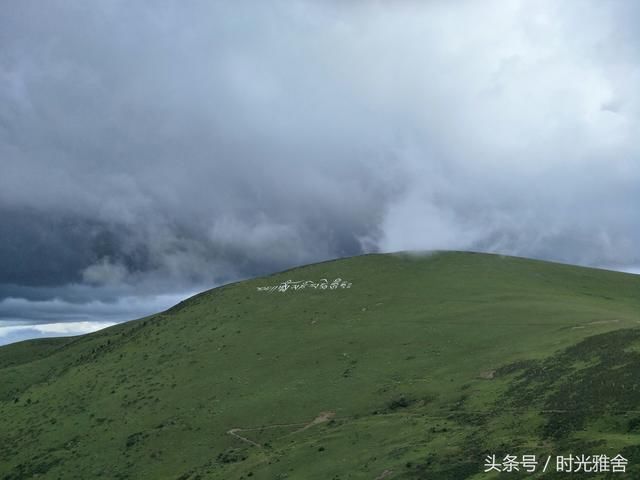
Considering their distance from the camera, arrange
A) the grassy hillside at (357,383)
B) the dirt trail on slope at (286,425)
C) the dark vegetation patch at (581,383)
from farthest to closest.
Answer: the dirt trail on slope at (286,425) → the grassy hillside at (357,383) → the dark vegetation patch at (581,383)

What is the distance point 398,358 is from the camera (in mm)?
86500

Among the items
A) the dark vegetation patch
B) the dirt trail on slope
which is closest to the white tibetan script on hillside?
the dirt trail on slope

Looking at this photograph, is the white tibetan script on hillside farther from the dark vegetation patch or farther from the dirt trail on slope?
the dark vegetation patch

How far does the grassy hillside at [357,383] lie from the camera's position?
165 feet

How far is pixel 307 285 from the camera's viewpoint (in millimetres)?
139500

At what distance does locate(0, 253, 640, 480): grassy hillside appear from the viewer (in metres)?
50.4

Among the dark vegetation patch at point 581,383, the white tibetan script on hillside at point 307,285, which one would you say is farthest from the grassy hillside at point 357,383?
the white tibetan script on hillside at point 307,285

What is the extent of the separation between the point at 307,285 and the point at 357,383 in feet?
198

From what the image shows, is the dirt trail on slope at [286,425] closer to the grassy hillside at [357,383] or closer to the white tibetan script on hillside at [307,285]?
the grassy hillside at [357,383]

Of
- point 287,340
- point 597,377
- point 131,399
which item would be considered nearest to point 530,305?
point 287,340

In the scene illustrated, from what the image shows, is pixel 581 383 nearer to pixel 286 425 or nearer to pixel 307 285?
pixel 286 425

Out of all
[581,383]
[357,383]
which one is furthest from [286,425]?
[581,383]

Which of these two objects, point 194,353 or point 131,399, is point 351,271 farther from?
point 131,399

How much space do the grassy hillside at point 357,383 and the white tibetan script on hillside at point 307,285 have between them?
7.30ft
